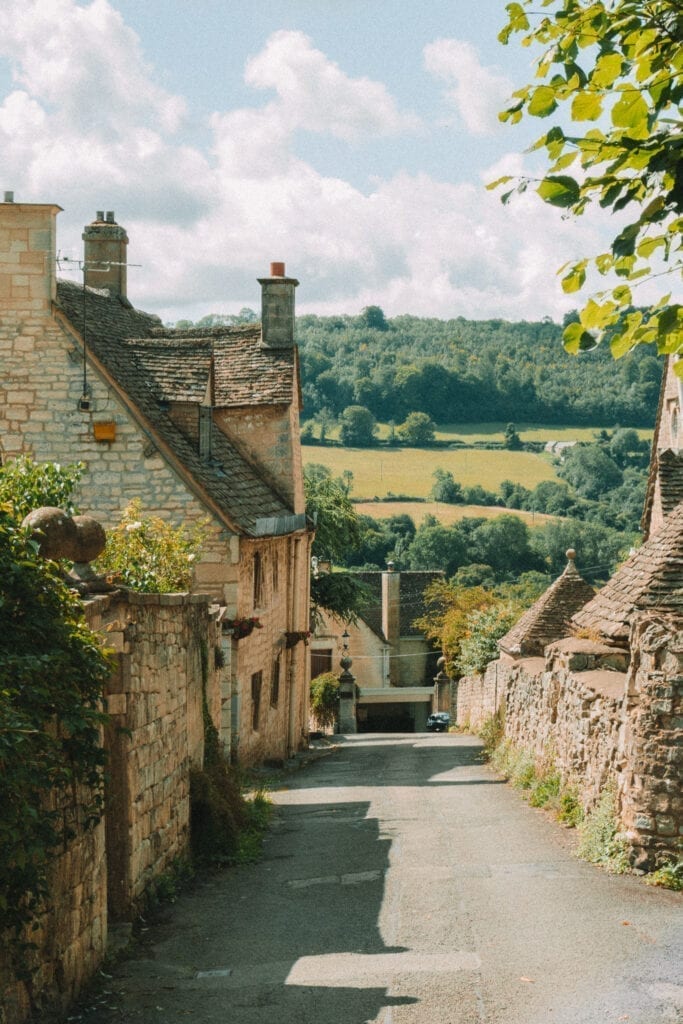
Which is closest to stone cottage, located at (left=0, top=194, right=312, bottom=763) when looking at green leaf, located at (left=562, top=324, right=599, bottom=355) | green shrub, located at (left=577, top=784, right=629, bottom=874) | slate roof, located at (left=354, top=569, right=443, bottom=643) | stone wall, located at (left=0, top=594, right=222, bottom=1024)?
stone wall, located at (left=0, top=594, right=222, bottom=1024)

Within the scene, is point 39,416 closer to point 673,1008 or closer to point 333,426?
point 673,1008

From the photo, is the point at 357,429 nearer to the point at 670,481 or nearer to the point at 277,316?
the point at 277,316

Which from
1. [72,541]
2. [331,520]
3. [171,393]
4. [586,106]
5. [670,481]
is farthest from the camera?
[331,520]

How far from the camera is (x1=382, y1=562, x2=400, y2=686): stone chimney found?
201 ft

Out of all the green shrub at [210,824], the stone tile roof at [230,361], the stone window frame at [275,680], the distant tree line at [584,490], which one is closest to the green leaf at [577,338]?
the green shrub at [210,824]

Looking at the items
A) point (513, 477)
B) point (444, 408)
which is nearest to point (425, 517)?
point (513, 477)

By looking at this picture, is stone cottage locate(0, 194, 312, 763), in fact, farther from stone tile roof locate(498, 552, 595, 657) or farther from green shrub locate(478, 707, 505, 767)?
stone tile roof locate(498, 552, 595, 657)

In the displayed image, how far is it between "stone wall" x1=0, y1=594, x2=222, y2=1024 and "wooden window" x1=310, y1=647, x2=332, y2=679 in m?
39.5

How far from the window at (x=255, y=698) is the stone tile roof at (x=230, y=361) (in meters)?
5.51

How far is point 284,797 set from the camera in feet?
62.1

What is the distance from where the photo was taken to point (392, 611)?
61562 mm

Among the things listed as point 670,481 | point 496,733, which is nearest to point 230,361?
point 496,733

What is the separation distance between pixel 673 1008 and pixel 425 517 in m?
81.1

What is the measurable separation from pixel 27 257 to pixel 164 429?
11.8 ft
